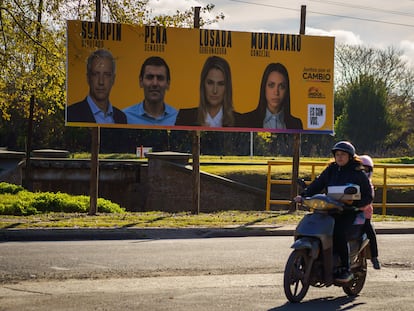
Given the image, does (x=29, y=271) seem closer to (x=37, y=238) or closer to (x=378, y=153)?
(x=37, y=238)

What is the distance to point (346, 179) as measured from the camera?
9398mm

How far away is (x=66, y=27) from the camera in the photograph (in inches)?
761

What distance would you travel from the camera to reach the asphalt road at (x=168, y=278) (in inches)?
344

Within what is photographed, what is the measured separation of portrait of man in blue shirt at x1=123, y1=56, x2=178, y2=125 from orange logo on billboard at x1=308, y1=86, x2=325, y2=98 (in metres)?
3.44

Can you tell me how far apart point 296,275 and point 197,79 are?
40.8 ft

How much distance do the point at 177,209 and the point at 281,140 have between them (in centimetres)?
4237

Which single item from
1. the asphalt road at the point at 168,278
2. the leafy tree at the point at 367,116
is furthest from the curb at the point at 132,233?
the leafy tree at the point at 367,116

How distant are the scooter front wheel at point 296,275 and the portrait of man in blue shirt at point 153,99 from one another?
39.5ft

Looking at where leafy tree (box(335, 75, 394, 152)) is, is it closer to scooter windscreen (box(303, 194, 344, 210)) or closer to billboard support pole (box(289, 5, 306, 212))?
billboard support pole (box(289, 5, 306, 212))

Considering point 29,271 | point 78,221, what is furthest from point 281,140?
point 29,271

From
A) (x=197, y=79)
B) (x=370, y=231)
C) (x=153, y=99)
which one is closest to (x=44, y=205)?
(x=153, y=99)

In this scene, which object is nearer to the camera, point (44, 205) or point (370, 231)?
point (370, 231)

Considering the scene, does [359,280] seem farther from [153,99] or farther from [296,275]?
[153,99]

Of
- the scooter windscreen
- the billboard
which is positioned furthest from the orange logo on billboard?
the scooter windscreen
